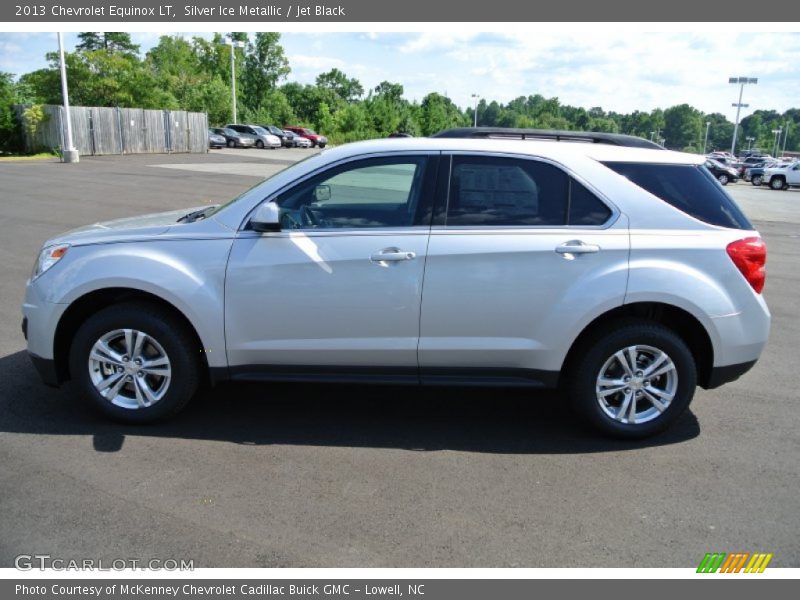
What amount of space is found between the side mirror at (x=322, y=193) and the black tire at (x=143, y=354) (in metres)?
1.21

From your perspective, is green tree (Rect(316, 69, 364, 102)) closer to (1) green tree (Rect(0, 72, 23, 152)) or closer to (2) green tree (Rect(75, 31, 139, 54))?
(2) green tree (Rect(75, 31, 139, 54))

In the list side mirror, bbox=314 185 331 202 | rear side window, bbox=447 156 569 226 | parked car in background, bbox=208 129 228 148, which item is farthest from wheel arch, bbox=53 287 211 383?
parked car in background, bbox=208 129 228 148

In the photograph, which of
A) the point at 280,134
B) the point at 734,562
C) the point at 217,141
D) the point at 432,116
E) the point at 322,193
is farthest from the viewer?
the point at 432,116

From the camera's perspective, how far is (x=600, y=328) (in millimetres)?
4320

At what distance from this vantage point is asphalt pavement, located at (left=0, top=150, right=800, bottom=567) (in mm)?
3248

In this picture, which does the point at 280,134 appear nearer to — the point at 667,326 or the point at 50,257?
the point at 50,257

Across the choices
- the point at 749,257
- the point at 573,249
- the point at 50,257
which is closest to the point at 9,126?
the point at 50,257

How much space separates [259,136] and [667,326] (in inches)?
1834

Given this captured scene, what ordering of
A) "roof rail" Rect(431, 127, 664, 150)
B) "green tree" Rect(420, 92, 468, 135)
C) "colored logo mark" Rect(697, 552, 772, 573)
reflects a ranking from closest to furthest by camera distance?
"colored logo mark" Rect(697, 552, 772, 573) < "roof rail" Rect(431, 127, 664, 150) < "green tree" Rect(420, 92, 468, 135)

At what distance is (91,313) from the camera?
14.8ft

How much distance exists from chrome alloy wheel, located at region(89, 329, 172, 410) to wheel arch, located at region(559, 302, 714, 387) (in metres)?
2.64

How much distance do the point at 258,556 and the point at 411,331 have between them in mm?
1648

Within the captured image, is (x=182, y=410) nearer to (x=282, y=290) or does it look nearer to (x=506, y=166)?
(x=282, y=290)

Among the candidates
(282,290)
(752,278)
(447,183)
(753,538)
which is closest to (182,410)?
(282,290)
